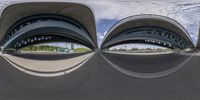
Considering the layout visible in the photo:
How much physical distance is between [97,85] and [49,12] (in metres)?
8.40

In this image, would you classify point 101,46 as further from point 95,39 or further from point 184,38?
point 184,38

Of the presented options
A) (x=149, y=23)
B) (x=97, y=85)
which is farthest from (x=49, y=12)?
(x=97, y=85)

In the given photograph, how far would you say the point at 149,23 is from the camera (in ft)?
80.9

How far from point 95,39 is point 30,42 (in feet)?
33.3

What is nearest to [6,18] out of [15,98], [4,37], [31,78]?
[4,37]

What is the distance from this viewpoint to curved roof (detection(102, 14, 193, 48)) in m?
22.7

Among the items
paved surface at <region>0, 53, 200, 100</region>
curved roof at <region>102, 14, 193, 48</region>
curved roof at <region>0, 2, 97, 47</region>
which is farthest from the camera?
curved roof at <region>102, 14, 193, 48</region>

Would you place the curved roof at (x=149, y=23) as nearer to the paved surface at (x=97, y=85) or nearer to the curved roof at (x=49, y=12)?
the curved roof at (x=49, y=12)

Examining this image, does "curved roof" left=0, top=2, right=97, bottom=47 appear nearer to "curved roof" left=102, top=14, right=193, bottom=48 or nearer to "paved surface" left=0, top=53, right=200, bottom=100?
"curved roof" left=102, top=14, right=193, bottom=48

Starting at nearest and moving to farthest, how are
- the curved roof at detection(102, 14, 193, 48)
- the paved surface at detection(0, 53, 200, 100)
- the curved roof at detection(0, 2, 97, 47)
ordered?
1. the paved surface at detection(0, 53, 200, 100)
2. the curved roof at detection(0, 2, 97, 47)
3. the curved roof at detection(102, 14, 193, 48)

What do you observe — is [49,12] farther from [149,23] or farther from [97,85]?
[97,85]

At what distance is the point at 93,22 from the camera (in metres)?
22.1

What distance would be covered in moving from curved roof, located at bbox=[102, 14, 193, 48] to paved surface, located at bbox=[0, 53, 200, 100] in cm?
321

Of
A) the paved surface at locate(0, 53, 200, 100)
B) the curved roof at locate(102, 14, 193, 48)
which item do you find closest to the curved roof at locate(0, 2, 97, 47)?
the curved roof at locate(102, 14, 193, 48)
